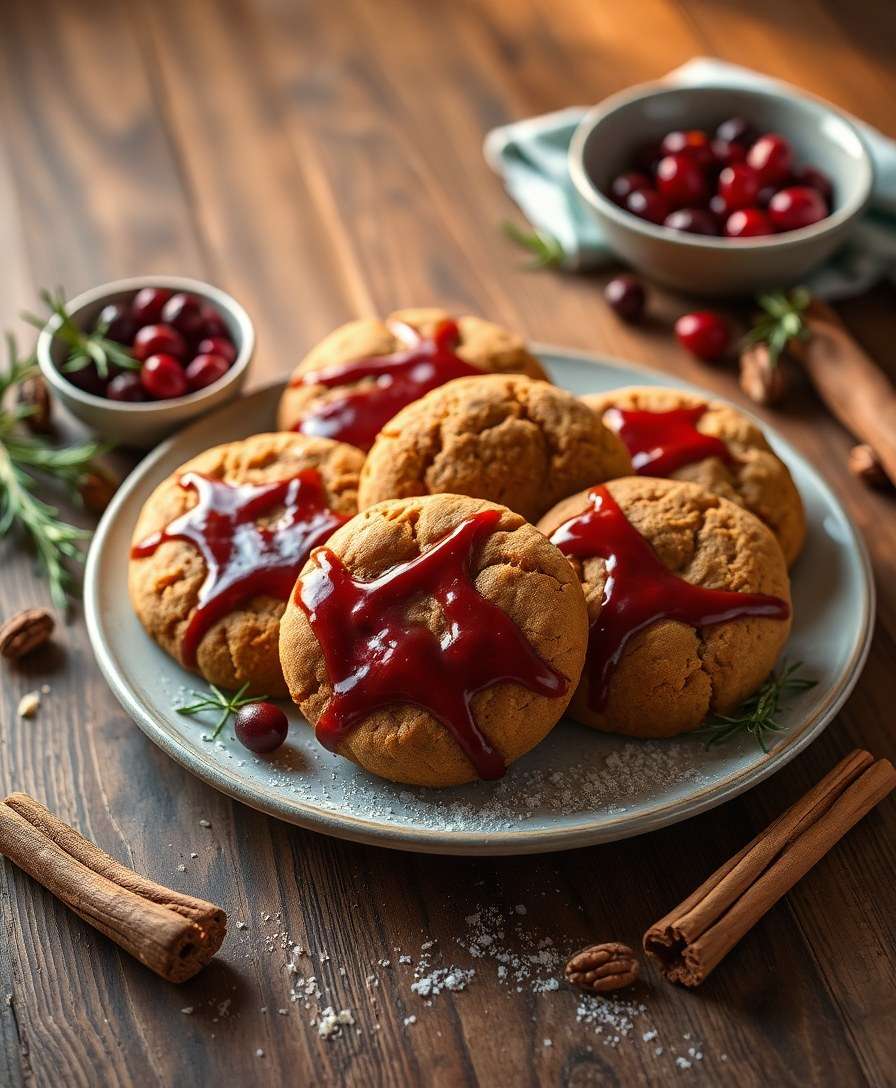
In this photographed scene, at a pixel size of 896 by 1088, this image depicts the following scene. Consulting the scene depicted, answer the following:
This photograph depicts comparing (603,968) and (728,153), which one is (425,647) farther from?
(728,153)

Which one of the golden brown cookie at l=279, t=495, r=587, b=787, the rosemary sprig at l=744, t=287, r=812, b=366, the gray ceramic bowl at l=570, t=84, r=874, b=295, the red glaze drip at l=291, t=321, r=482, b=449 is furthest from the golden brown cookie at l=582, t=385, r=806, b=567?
the gray ceramic bowl at l=570, t=84, r=874, b=295

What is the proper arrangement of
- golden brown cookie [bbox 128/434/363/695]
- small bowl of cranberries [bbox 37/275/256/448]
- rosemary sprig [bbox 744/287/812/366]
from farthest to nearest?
rosemary sprig [bbox 744/287/812/366] → small bowl of cranberries [bbox 37/275/256/448] → golden brown cookie [bbox 128/434/363/695]

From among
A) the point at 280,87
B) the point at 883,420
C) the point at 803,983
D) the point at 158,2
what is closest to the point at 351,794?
the point at 803,983

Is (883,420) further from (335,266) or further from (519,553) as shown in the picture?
(335,266)

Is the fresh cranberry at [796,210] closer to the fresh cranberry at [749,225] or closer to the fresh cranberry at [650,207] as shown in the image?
the fresh cranberry at [749,225]

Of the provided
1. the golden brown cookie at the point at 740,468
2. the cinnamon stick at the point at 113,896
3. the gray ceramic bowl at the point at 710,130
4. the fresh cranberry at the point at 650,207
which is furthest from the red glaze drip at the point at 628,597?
the fresh cranberry at the point at 650,207

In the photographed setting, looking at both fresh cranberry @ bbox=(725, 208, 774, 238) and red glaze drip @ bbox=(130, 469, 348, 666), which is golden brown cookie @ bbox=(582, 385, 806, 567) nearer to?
red glaze drip @ bbox=(130, 469, 348, 666)
